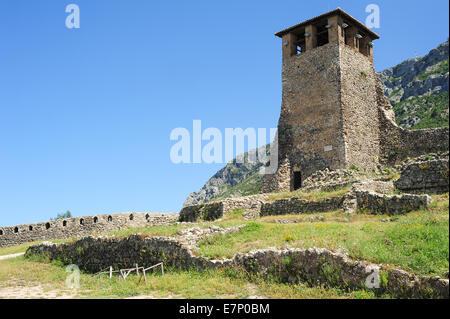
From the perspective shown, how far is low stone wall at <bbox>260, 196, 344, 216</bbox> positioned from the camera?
54.9 ft

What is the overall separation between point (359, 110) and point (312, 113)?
9.07 feet

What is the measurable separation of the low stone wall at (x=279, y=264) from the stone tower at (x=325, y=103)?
456 inches

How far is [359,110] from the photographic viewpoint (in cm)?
2481

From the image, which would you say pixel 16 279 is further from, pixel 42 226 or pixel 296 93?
pixel 296 93

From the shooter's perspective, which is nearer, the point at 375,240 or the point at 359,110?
the point at 375,240

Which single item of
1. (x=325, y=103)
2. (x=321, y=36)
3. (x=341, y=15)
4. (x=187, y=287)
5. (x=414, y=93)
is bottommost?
(x=187, y=287)

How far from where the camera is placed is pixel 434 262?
8.28 m

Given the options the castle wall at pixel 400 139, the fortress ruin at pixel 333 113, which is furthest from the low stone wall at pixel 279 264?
the castle wall at pixel 400 139

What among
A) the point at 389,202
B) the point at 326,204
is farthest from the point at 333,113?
the point at 389,202

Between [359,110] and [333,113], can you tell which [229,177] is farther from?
[333,113]

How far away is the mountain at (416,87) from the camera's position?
50.8 metres

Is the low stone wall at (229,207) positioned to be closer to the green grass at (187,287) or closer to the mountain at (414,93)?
the green grass at (187,287)

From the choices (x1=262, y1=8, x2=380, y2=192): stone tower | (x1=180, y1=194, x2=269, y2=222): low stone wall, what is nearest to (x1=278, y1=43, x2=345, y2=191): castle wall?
(x1=262, y1=8, x2=380, y2=192): stone tower
